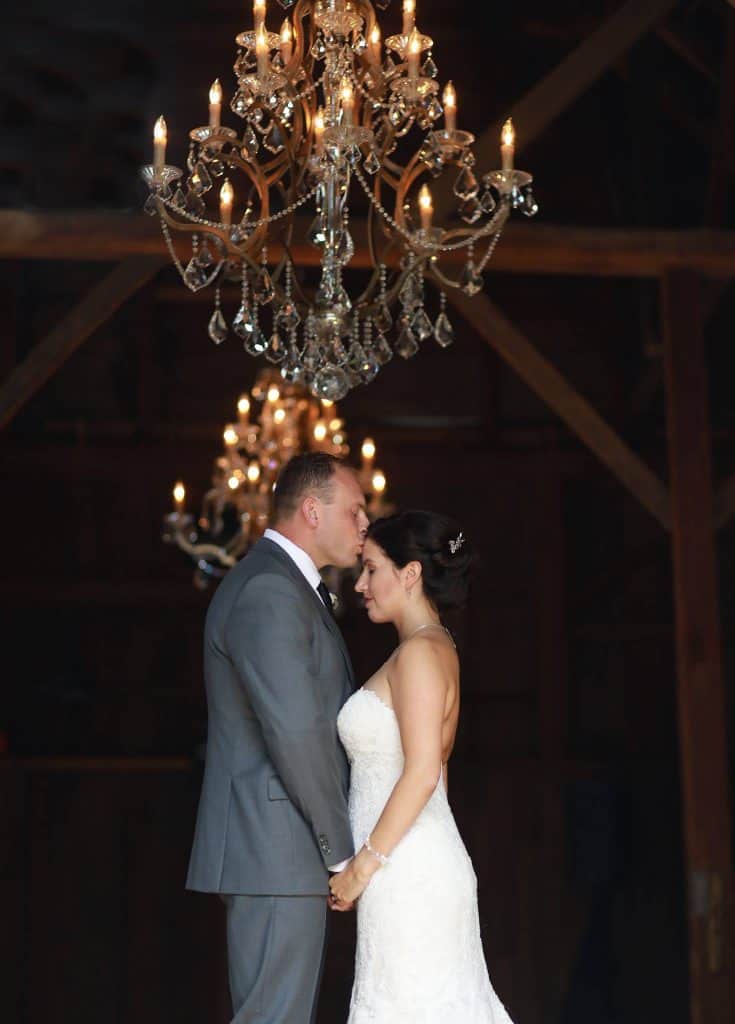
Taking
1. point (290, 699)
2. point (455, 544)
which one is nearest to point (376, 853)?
point (290, 699)

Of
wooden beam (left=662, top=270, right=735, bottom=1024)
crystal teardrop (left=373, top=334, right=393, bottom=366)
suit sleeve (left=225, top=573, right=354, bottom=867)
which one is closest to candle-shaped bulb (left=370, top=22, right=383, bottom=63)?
crystal teardrop (left=373, top=334, right=393, bottom=366)

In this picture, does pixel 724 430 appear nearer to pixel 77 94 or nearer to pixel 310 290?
pixel 310 290

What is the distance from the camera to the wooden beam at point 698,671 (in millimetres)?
5117

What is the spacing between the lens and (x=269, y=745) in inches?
125

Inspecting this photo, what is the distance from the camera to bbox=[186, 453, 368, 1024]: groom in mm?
3172

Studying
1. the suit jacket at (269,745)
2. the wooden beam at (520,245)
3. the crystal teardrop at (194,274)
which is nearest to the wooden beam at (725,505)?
the wooden beam at (520,245)

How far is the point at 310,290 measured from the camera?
9320mm

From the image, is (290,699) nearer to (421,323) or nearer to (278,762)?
(278,762)

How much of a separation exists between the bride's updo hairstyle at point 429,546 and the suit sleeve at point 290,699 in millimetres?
331

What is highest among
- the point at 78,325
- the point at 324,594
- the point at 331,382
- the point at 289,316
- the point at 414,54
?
the point at 78,325

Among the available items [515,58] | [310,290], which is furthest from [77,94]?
[515,58]

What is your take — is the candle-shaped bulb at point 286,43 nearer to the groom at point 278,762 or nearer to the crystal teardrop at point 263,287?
the crystal teardrop at point 263,287

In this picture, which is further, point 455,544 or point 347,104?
point 455,544

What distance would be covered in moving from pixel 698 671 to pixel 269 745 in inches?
106
